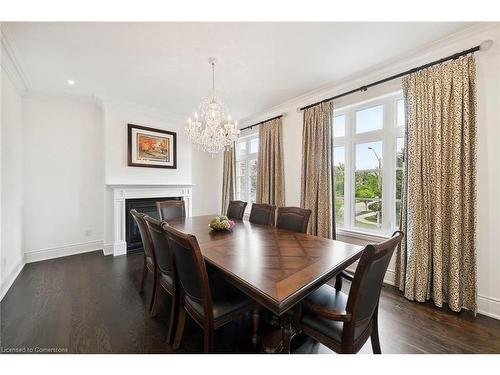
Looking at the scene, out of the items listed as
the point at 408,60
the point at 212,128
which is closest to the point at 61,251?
the point at 212,128

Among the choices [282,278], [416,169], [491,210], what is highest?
[416,169]

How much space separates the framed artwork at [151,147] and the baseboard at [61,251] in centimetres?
162

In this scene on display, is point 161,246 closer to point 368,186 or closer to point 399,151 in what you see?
point 368,186

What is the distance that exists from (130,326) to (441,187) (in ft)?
10.3

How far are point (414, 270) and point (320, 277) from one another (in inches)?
66.3

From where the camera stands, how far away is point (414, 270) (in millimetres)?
2096

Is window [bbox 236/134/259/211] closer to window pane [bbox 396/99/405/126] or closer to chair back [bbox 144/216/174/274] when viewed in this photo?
window pane [bbox 396/99/405/126]

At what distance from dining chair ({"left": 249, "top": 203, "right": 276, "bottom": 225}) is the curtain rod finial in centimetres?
252

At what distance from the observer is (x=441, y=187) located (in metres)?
1.97

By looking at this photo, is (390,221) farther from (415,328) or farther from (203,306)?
(203,306)

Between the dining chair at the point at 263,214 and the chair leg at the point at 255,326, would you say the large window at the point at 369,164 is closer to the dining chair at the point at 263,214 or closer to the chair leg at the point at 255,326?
the dining chair at the point at 263,214

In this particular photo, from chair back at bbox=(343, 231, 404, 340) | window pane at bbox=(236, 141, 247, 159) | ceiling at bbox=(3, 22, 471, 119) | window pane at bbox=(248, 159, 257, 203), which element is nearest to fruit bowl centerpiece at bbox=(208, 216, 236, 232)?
chair back at bbox=(343, 231, 404, 340)

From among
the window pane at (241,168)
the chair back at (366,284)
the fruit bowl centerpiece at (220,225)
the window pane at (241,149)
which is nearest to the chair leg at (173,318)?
the fruit bowl centerpiece at (220,225)

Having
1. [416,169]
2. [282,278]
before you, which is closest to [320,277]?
[282,278]
